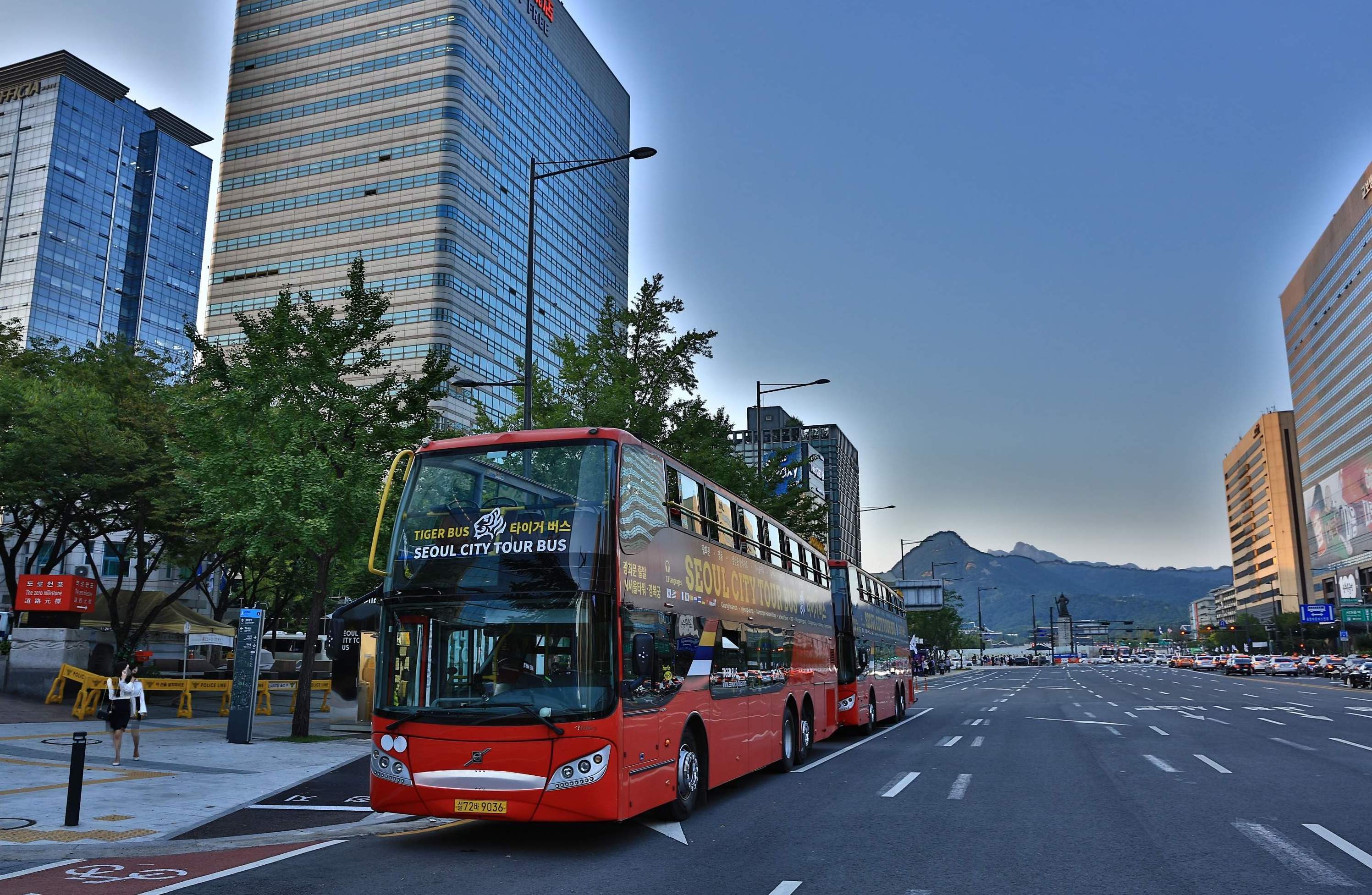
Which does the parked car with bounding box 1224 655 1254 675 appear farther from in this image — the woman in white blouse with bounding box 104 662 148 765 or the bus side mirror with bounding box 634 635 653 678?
the bus side mirror with bounding box 634 635 653 678

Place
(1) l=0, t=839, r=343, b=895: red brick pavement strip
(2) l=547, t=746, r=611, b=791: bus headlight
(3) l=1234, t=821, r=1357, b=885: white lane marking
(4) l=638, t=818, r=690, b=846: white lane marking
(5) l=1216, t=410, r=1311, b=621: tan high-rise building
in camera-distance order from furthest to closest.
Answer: (5) l=1216, t=410, r=1311, b=621: tan high-rise building → (4) l=638, t=818, r=690, b=846: white lane marking → (2) l=547, t=746, r=611, b=791: bus headlight → (3) l=1234, t=821, r=1357, b=885: white lane marking → (1) l=0, t=839, r=343, b=895: red brick pavement strip

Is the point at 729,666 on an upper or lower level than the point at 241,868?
upper

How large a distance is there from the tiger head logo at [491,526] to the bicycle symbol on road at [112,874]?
3977 mm

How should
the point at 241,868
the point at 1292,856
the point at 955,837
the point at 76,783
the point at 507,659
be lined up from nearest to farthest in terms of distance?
the point at 241,868, the point at 1292,856, the point at 507,659, the point at 955,837, the point at 76,783

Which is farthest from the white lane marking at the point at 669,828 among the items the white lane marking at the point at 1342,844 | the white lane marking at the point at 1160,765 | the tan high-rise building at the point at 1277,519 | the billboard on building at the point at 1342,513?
the tan high-rise building at the point at 1277,519

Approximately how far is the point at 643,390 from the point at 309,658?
12390 mm

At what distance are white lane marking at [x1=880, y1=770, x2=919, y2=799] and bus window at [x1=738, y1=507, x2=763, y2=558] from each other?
12.9ft

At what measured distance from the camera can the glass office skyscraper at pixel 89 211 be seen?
416 ft

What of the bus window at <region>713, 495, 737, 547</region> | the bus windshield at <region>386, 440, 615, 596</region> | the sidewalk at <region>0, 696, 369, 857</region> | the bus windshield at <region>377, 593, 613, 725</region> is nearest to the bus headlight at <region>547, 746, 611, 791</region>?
the bus windshield at <region>377, 593, 613, 725</region>

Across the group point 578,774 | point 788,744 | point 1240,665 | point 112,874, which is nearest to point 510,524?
point 578,774

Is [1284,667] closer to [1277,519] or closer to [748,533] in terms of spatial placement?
[748,533]

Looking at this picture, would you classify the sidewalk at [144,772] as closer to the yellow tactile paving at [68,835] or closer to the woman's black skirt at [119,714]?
the yellow tactile paving at [68,835]

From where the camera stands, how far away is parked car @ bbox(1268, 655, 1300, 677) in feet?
248

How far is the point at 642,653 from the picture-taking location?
9.04 meters
